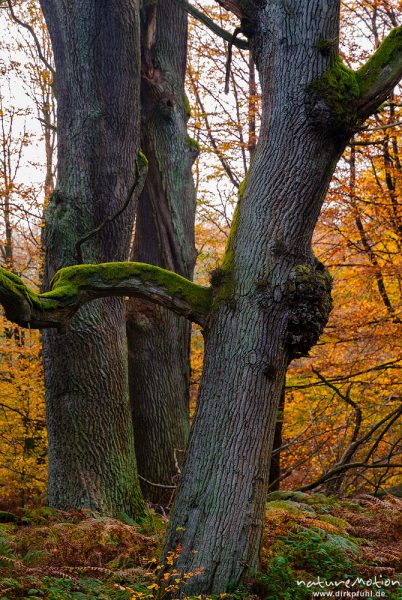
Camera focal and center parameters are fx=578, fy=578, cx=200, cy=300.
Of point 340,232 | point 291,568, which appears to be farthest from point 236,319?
point 340,232

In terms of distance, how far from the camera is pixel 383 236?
973 centimetres

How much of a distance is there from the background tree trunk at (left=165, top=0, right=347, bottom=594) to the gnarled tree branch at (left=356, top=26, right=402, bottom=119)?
28 cm

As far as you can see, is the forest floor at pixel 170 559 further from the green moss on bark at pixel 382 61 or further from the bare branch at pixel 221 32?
the bare branch at pixel 221 32

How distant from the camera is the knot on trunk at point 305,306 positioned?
3.83 m

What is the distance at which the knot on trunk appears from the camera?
3.83m

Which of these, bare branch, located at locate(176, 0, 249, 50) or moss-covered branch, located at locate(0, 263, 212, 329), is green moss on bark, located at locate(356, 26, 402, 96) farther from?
moss-covered branch, located at locate(0, 263, 212, 329)

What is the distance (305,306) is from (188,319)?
1309 mm

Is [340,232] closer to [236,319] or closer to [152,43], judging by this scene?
[152,43]

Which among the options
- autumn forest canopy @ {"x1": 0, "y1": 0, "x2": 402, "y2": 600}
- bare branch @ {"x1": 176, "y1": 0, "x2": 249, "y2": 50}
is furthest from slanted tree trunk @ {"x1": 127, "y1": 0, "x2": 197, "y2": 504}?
bare branch @ {"x1": 176, "y1": 0, "x2": 249, "y2": 50}

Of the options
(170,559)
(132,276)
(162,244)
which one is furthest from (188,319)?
(162,244)

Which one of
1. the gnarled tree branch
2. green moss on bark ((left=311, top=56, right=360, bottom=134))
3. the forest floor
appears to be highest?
the gnarled tree branch

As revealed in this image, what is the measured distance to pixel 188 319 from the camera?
4.87 m

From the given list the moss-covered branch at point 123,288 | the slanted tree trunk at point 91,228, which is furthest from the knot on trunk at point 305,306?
the slanted tree trunk at point 91,228

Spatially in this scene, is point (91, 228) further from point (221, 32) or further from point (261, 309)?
point (261, 309)
